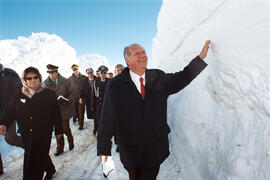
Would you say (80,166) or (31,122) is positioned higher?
(31,122)

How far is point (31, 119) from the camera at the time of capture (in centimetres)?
245

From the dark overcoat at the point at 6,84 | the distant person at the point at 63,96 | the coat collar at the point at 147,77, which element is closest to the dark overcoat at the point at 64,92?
the distant person at the point at 63,96

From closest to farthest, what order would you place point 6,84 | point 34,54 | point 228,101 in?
point 228,101
point 6,84
point 34,54

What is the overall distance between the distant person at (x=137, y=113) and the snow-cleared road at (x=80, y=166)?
32.6 inches

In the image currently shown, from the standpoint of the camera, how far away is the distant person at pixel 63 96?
13.2 feet

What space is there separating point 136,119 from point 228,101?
2.81ft

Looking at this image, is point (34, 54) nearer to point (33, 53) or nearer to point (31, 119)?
point (33, 53)

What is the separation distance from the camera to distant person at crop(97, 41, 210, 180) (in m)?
1.65

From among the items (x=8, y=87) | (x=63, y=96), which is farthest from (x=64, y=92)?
(x=8, y=87)

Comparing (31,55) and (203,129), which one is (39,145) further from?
(31,55)

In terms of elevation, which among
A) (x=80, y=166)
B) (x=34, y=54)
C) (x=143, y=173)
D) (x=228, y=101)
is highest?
(x=34, y=54)

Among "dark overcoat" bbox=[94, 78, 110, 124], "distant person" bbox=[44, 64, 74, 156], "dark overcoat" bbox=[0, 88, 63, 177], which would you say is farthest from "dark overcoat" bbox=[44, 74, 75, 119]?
"dark overcoat" bbox=[0, 88, 63, 177]

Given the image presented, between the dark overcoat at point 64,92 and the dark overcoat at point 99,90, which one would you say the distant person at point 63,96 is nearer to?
the dark overcoat at point 64,92

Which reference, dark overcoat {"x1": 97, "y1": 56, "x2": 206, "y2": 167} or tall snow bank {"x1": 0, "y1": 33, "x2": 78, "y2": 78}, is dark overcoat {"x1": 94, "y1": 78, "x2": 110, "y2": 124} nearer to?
dark overcoat {"x1": 97, "y1": 56, "x2": 206, "y2": 167}
